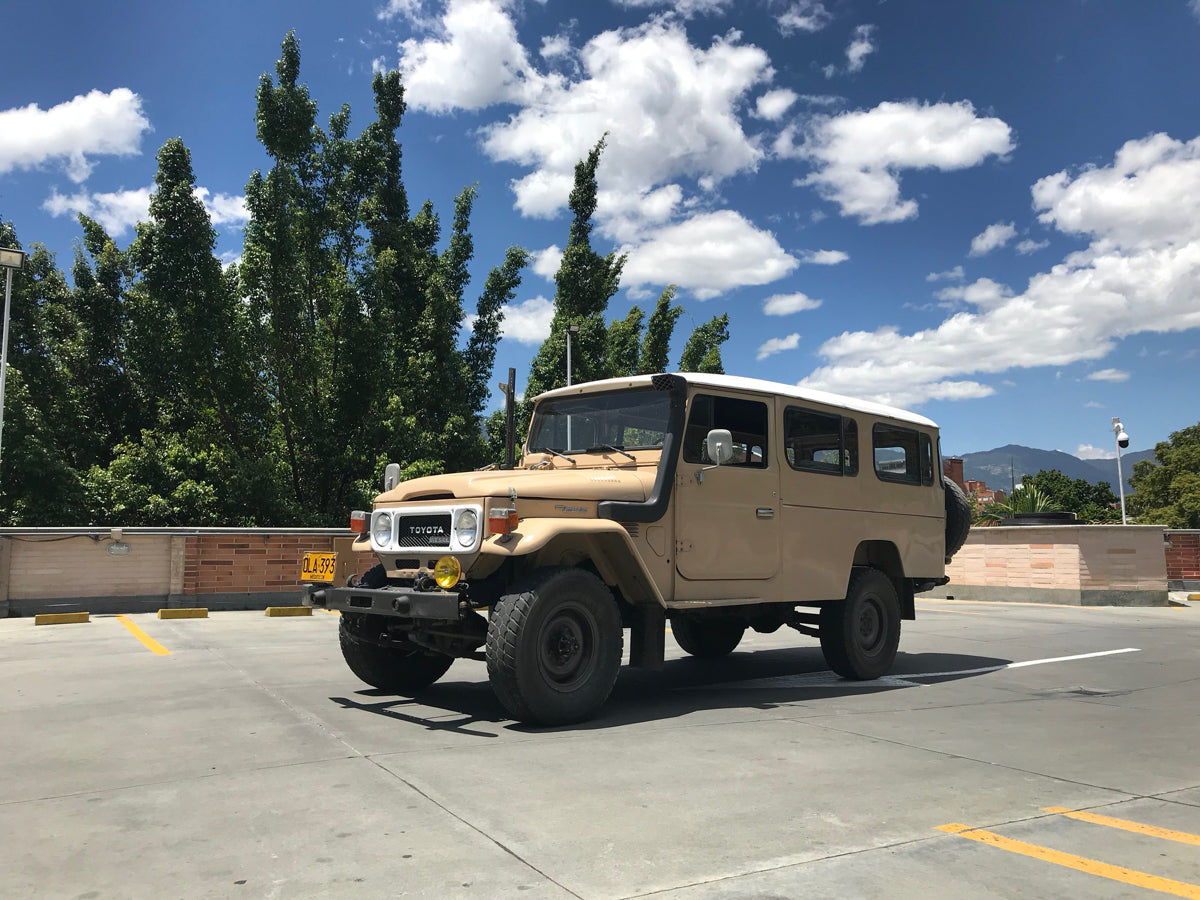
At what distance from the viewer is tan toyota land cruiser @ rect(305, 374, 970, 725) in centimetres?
568

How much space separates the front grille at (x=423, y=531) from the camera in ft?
19.4

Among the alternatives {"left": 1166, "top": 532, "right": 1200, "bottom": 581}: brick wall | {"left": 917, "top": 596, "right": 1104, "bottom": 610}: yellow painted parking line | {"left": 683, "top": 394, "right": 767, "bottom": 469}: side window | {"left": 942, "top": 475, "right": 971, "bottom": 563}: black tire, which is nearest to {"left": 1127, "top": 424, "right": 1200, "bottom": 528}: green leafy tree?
{"left": 1166, "top": 532, "right": 1200, "bottom": 581}: brick wall

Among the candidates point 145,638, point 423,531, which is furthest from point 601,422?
point 145,638

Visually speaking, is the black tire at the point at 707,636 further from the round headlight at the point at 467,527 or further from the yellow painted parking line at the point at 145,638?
the yellow painted parking line at the point at 145,638

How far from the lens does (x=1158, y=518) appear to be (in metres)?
55.0

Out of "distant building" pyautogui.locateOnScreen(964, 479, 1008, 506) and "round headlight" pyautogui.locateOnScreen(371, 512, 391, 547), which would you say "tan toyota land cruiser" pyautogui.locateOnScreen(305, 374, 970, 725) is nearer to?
"round headlight" pyautogui.locateOnScreen(371, 512, 391, 547)

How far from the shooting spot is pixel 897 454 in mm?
8648

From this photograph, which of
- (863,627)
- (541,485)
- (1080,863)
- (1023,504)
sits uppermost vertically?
(1023,504)

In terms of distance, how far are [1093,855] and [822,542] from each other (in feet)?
14.2

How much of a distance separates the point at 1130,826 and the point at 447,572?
381cm

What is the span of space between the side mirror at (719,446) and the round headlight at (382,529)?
2.38m

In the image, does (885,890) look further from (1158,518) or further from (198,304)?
(1158,518)

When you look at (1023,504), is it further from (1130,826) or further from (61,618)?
(1130,826)

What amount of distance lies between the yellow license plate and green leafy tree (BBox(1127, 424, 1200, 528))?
5709 cm
